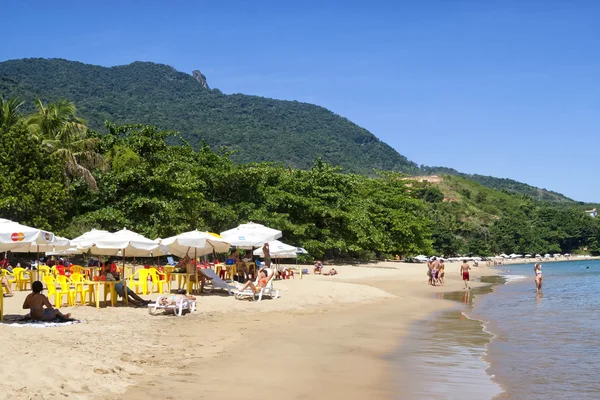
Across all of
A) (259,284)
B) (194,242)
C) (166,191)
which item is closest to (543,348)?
(259,284)

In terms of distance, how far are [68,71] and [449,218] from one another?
132m

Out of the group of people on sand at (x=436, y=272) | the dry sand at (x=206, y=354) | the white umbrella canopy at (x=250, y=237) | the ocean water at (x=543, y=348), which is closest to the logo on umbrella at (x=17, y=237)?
the dry sand at (x=206, y=354)

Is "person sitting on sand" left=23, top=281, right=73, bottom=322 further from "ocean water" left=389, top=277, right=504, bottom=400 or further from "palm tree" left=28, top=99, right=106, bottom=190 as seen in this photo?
"palm tree" left=28, top=99, right=106, bottom=190

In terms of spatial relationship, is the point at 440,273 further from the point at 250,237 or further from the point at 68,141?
the point at 68,141

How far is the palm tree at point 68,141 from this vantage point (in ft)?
91.9

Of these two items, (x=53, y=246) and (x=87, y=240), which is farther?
Answer: (x=53, y=246)

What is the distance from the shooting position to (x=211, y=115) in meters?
→ 169

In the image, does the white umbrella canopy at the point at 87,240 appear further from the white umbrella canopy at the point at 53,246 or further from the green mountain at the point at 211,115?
the green mountain at the point at 211,115

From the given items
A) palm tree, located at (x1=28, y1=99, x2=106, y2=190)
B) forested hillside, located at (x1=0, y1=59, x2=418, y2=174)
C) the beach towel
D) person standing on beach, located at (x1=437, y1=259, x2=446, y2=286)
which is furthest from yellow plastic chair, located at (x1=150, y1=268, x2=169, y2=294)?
forested hillside, located at (x1=0, y1=59, x2=418, y2=174)

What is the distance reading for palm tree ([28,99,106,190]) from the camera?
2802 centimetres

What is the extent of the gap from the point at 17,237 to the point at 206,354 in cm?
470

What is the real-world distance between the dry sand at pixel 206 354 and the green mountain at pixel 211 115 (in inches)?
4681

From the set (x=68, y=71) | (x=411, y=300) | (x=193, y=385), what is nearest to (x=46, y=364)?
(x=193, y=385)

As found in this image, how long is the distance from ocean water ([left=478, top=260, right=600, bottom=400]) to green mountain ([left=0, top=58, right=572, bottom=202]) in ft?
375
